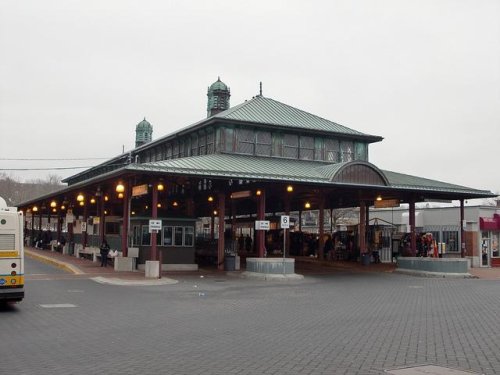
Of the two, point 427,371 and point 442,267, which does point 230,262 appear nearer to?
point 442,267

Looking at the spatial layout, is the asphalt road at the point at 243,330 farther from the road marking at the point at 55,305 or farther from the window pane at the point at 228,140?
the window pane at the point at 228,140

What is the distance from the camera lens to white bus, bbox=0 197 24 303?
15.3m

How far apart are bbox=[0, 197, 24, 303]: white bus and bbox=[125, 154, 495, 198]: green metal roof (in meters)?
10.2

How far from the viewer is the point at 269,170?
31.6 metres

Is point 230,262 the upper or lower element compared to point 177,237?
lower

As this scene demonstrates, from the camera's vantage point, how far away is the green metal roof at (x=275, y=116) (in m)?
37.6

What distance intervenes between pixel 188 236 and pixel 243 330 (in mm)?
20186

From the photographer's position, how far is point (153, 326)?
13305 mm

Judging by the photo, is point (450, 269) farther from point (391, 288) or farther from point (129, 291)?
point (129, 291)

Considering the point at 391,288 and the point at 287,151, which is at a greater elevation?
the point at 287,151

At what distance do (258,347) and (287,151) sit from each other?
2842cm

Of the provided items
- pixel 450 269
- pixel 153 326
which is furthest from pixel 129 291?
pixel 450 269

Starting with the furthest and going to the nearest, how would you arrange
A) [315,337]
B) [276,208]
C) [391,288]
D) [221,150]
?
[276,208] → [221,150] → [391,288] → [315,337]

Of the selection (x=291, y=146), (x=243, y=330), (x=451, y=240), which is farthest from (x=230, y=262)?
(x=451, y=240)
